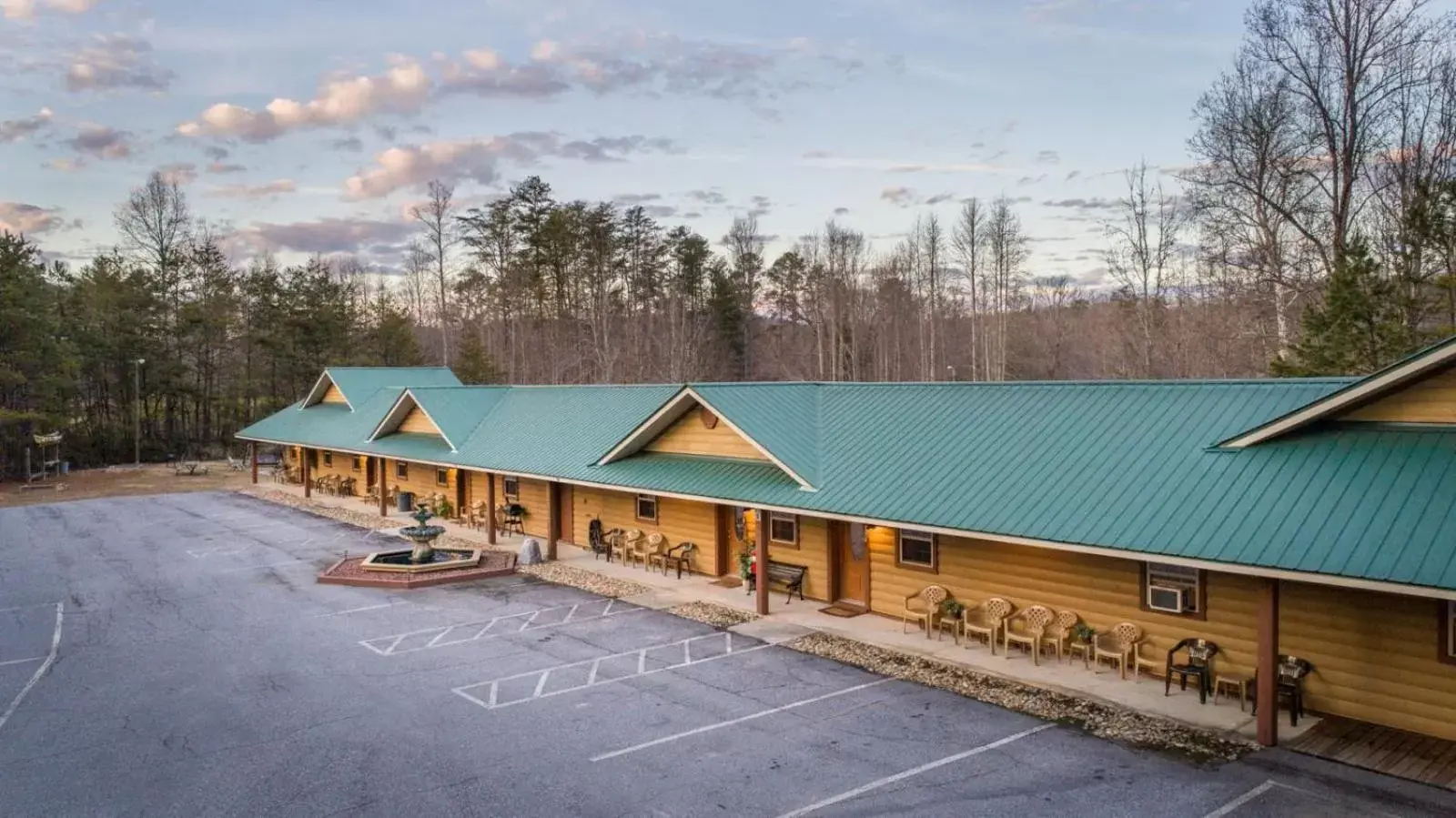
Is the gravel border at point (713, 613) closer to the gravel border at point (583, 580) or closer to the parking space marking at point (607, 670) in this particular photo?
the parking space marking at point (607, 670)

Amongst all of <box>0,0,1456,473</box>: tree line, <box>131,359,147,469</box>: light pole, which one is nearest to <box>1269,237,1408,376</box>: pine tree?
<box>0,0,1456,473</box>: tree line

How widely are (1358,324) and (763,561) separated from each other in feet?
49.8

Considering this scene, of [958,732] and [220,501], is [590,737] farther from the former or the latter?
[220,501]

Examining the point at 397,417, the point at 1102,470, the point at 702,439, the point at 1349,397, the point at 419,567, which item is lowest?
the point at 419,567

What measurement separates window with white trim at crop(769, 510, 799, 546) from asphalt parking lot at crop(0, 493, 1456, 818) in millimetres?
3094

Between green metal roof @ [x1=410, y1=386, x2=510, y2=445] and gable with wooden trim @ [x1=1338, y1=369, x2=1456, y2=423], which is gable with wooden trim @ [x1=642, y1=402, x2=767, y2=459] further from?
gable with wooden trim @ [x1=1338, y1=369, x2=1456, y2=423]

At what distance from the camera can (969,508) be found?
13398 mm

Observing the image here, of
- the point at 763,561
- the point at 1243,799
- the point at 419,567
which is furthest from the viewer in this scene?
the point at 419,567

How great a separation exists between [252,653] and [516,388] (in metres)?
16.5

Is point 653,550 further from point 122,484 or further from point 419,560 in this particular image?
point 122,484

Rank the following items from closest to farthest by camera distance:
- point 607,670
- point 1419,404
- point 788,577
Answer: point 1419,404
point 607,670
point 788,577

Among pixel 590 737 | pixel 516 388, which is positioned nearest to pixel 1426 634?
pixel 590 737

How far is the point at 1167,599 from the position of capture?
1245cm

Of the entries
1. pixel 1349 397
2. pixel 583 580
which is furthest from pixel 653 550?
pixel 1349 397
